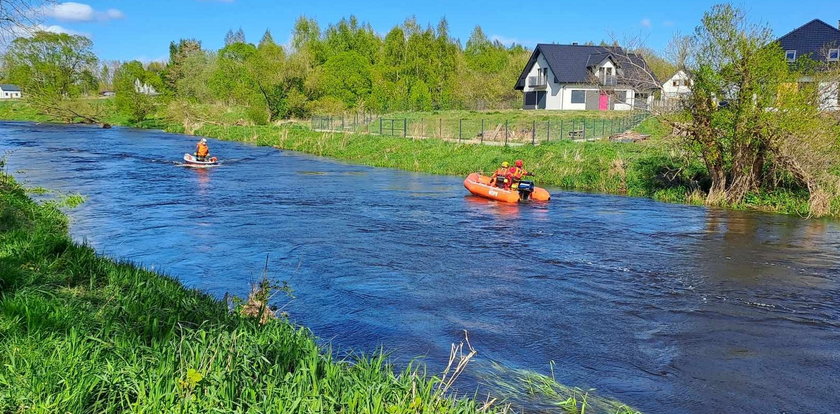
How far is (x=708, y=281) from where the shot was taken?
1112 centimetres

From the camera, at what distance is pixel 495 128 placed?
3869 cm

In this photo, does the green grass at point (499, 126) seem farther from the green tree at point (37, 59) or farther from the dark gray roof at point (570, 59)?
the green tree at point (37, 59)

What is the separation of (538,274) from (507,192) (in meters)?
7.75

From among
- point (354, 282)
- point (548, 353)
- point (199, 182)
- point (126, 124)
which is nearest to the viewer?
point (548, 353)

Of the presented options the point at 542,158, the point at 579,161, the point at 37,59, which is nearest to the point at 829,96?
the point at 579,161

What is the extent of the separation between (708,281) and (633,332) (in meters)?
3.23

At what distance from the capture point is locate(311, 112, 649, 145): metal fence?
32781mm

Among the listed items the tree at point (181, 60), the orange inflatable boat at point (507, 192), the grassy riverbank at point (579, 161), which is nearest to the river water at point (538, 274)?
the orange inflatable boat at point (507, 192)

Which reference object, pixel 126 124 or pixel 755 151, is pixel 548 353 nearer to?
pixel 755 151

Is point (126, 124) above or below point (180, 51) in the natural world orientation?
below

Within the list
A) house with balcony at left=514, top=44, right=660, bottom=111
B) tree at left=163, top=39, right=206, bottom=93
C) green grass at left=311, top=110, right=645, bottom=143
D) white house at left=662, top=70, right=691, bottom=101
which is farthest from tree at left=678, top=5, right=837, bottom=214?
tree at left=163, top=39, right=206, bottom=93

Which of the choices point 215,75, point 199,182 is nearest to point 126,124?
point 215,75

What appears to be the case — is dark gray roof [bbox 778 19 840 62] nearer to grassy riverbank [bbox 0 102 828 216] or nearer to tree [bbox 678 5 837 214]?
grassy riverbank [bbox 0 102 828 216]

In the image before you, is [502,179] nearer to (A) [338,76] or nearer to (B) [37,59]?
(B) [37,59]
